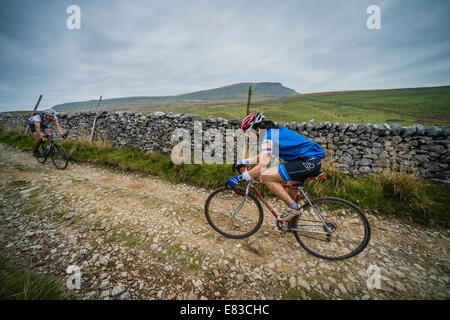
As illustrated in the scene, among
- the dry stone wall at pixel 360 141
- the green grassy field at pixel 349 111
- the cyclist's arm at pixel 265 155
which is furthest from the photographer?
the green grassy field at pixel 349 111

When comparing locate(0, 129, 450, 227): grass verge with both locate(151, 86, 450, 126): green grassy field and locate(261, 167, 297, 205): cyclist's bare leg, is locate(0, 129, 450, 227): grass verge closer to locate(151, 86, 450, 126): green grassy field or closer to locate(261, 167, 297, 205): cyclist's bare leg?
locate(261, 167, 297, 205): cyclist's bare leg

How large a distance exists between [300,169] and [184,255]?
2.71 metres

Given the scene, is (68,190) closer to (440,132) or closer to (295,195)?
(295,195)

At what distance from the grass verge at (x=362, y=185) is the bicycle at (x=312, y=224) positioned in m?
1.12

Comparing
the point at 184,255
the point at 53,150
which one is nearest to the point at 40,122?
the point at 53,150

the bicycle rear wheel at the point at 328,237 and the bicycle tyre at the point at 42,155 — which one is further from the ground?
the bicycle tyre at the point at 42,155

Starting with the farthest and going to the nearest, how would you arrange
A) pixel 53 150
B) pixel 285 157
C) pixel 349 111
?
1. pixel 349 111
2. pixel 53 150
3. pixel 285 157

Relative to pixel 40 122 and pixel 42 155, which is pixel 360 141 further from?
pixel 42 155

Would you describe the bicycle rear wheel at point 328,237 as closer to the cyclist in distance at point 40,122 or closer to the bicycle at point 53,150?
the bicycle at point 53,150

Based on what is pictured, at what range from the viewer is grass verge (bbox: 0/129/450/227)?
4.39 meters

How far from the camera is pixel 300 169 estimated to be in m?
3.08

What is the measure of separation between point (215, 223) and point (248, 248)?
38.5 inches

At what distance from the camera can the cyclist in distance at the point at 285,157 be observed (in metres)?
3.10

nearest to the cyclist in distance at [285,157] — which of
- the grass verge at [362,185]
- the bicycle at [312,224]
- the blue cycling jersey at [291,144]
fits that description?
the blue cycling jersey at [291,144]
